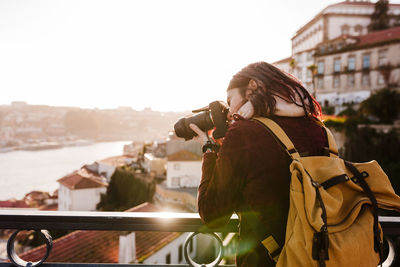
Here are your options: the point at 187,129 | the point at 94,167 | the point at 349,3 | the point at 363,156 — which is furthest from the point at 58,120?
the point at 187,129

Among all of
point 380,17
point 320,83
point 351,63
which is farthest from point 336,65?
point 380,17

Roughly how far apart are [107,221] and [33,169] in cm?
4593

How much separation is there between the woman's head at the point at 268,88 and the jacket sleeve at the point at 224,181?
112 mm

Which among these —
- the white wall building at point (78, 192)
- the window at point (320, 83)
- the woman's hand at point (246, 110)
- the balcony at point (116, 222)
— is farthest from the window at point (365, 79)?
the woman's hand at point (246, 110)

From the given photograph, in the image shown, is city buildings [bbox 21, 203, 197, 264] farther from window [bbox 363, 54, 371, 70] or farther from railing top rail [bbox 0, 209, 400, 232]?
window [bbox 363, 54, 371, 70]

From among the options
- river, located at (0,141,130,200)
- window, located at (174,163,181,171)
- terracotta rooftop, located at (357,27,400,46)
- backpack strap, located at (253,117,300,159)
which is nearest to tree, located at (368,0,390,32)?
terracotta rooftop, located at (357,27,400,46)

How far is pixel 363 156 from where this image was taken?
570 inches

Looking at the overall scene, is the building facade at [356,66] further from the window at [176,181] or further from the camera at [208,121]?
the camera at [208,121]

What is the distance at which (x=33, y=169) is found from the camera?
4022 centimetres

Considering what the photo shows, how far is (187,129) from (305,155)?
1.58ft

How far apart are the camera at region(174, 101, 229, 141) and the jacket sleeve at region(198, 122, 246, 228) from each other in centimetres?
15

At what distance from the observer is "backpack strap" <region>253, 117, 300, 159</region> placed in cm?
81

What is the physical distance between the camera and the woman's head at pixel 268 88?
875mm

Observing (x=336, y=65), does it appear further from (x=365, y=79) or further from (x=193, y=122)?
(x=193, y=122)
